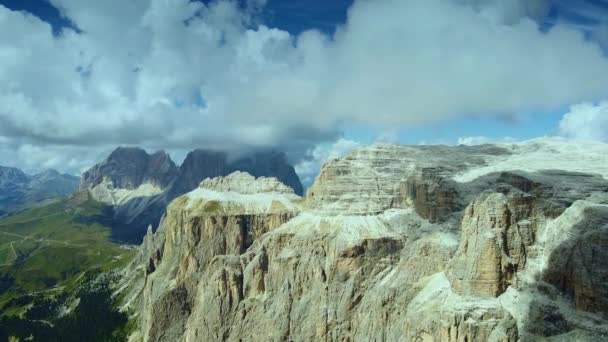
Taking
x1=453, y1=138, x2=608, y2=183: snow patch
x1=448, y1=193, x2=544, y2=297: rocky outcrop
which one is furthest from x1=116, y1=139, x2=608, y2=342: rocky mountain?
x1=453, y1=138, x2=608, y2=183: snow patch

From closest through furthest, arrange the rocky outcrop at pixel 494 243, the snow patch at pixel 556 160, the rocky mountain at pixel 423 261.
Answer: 1. the rocky mountain at pixel 423 261
2. the rocky outcrop at pixel 494 243
3. the snow patch at pixel 556 160

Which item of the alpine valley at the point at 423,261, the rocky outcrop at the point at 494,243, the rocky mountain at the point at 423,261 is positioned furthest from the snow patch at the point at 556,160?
the rocky outcrop at the point at 494,243

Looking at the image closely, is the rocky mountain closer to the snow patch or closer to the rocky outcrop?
the rocky outcrop

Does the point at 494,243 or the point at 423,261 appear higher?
the point at 494,243

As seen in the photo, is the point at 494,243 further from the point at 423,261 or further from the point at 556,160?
the point at 556,160

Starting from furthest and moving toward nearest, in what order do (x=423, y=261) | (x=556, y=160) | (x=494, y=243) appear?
1. (x=556, y=160)
2. (x=423, y=261)
3. (x=494, y=243)

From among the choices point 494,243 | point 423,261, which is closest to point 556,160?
point 423,261

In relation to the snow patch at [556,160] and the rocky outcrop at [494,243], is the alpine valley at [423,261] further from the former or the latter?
the snow patch at [556,160]

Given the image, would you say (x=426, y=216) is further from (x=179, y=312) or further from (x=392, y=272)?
(x=179, y=312)

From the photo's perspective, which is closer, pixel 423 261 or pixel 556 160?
pixel 423 261
